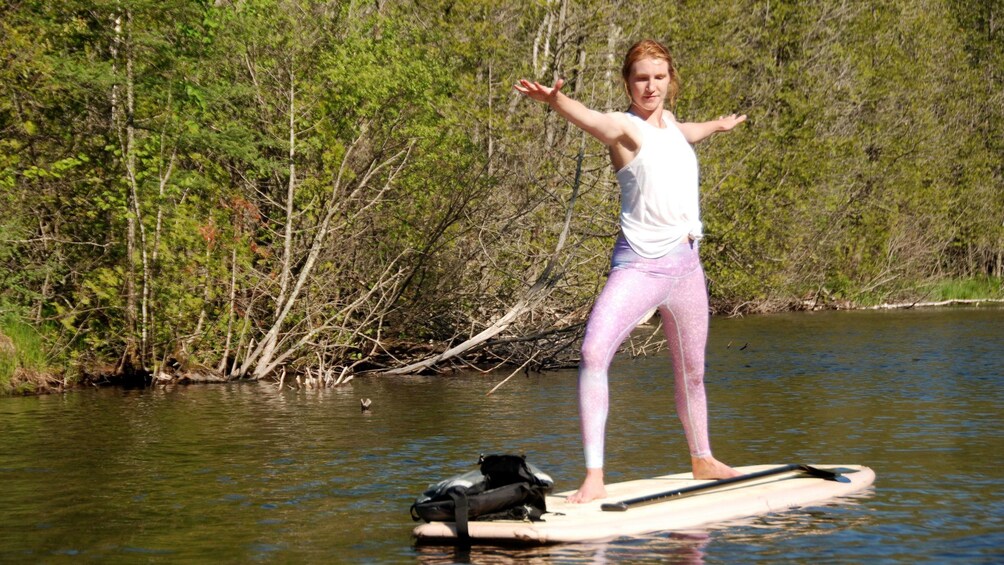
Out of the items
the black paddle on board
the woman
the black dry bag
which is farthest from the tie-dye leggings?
the black dry bag

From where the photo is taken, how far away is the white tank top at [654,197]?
8.30 metres

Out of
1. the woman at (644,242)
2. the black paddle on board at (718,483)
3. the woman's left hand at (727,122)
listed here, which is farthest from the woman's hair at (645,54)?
the black paddle on board at (718,483)

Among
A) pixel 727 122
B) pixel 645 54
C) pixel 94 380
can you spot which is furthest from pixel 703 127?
pixel 94 380

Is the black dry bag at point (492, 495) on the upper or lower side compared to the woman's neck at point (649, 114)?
lower

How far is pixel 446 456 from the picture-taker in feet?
38.4

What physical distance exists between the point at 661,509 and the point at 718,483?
2.64 feet

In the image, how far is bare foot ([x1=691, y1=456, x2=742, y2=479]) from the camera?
29.6ft

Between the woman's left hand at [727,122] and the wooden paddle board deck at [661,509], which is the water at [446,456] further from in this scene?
the woman's left hand at [727,122]

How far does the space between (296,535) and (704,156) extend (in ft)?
85.9

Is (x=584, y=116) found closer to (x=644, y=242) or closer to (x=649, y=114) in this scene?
(x=649, y=114)

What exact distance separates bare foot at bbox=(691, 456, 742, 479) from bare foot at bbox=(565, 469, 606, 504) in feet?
2.90

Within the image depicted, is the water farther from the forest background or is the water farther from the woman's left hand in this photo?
the woman's left hand

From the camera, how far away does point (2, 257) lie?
1800 cm

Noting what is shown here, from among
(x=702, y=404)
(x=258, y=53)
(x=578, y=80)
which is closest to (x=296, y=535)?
(x=702, y=404)
